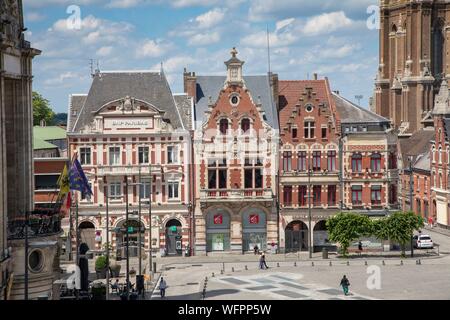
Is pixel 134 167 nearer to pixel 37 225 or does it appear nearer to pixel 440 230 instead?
pixel 37 225

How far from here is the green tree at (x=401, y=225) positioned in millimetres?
74438

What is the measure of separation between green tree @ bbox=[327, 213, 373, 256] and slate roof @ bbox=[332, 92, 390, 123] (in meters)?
9.18

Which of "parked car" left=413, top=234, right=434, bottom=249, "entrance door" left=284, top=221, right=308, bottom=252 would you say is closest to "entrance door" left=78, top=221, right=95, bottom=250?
"entrance door" left=284, top=221, right=308, bottom=252

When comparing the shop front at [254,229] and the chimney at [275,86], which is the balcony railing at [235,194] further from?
the chimney at [275,86]

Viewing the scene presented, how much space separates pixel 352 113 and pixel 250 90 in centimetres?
868

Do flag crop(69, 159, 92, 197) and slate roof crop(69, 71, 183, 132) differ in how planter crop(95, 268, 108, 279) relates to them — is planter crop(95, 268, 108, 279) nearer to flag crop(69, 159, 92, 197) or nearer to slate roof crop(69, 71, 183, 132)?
slate roof crop(69, 71, 183, 132)

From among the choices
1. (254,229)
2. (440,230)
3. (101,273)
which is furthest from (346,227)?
(440,230)

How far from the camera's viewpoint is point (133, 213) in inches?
2763

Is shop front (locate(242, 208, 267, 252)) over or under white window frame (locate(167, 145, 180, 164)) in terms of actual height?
under

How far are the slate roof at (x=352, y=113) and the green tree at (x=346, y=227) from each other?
918 cm

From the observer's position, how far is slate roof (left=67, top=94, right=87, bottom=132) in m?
78.4

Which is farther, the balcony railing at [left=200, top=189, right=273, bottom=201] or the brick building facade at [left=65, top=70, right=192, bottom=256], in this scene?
the balcony railing at [left=200, top=189, right=273, bottom=201]

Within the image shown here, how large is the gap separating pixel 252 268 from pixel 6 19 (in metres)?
34.7
